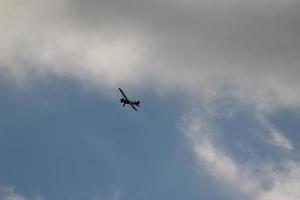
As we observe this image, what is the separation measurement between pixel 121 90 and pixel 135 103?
9.00 meters

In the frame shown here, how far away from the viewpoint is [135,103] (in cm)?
19400

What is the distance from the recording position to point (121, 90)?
19838 cm
